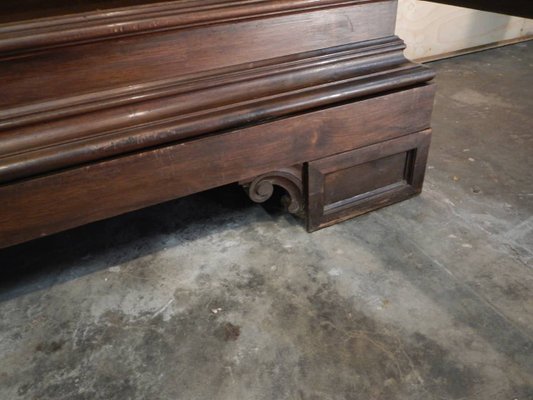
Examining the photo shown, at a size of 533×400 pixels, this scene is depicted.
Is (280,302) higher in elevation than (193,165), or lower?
lower

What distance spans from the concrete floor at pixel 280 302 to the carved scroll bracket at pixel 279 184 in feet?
0.47

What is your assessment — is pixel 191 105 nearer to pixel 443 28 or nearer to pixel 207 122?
pixel 207 122

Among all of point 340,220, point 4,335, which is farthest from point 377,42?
point 4,335

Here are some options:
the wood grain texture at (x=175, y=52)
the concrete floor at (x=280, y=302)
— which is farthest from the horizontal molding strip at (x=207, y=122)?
the concrete floor at (x=280, y=302)

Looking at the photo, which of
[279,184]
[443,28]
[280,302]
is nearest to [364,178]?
[279,184]

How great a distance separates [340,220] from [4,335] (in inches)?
40.0

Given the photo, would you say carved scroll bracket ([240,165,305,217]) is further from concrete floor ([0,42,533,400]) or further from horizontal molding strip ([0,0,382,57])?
horizontal molding strip ([0,0,382,57])

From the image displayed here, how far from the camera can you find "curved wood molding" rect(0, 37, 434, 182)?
2.84 feet

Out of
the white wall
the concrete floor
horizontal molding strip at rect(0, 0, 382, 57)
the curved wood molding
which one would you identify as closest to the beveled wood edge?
the curved wood molding

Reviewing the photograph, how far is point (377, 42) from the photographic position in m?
1.15

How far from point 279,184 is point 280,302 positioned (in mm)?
342

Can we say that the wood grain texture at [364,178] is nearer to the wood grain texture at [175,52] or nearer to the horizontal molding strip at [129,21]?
the wood grain texture at [175,52]

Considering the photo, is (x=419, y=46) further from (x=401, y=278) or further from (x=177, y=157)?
(x=177, y=157)

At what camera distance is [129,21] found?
2.82 feet
